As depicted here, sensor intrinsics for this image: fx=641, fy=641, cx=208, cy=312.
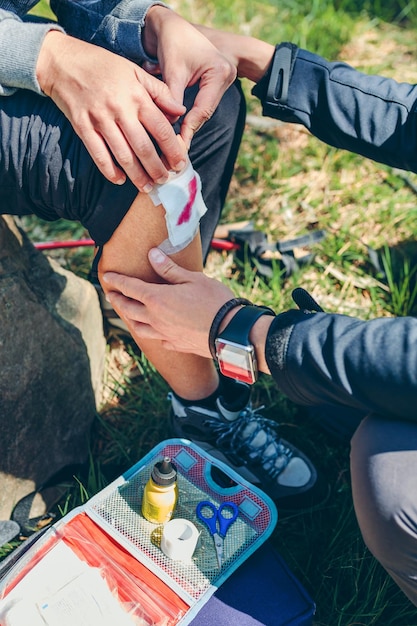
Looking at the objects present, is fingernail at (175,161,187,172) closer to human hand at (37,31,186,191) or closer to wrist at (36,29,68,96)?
human hand at (37,31,186,191)

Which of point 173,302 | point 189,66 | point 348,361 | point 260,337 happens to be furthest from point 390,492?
point 189,66

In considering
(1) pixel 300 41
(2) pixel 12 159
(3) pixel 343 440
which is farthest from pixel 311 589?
(1) pixel 300 41

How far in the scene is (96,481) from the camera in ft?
6.45

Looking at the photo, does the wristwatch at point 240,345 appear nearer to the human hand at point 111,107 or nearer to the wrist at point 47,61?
the human hand at point 111,107

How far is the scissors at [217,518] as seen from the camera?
161 centimetres

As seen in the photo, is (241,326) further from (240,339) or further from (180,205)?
(180,205)

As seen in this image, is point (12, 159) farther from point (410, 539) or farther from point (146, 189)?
point (410, 539)

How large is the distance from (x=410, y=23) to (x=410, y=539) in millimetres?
3192

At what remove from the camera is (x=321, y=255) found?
2.62 meters

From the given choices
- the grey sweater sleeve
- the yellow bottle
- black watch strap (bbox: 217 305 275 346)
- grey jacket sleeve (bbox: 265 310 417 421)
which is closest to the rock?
the yellow bottle

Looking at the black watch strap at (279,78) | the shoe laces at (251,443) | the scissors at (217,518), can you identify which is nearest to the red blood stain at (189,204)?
the black watch strap at (279,78)

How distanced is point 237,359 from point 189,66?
0.75 metres

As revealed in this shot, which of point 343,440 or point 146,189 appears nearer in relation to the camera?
point 146,189

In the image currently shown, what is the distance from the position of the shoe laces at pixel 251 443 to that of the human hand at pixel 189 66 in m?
0.84
